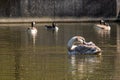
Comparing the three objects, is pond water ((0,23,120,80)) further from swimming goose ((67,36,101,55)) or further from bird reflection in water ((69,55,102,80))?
swimming goose ((67,36,101,55))

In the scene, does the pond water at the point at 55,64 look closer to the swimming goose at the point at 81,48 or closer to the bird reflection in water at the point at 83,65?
the bird reflection in water at the point at 83,65

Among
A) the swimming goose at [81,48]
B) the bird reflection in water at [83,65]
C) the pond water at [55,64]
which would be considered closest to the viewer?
the pond water at [55,64]

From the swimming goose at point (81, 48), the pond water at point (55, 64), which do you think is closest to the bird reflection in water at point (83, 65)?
the pond water at point (55, 64)

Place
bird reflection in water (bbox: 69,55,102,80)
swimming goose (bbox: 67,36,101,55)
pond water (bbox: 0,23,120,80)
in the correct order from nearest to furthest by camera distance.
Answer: pond water (bbox: 0,23,120,80) < bird reflection in water (bbox: 69,55,102,80) < swimming goose (bbox: 67,36,101,55)

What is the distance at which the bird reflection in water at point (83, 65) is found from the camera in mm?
15602

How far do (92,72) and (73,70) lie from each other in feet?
2.23

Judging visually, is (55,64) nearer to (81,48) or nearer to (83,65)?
(83,65)

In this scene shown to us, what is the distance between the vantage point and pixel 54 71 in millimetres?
16219

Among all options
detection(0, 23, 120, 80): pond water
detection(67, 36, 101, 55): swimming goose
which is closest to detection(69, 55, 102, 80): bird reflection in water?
detection(0, 23, 120, 80): pond water

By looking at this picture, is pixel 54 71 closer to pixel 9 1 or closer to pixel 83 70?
pixel 83 70

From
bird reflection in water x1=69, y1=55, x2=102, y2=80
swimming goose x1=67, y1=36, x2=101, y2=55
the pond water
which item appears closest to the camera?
the pond water

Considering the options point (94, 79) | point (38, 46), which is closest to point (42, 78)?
point (94, 79)

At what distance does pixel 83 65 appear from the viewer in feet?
58.0

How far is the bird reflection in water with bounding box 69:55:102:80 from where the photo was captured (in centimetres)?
1560
